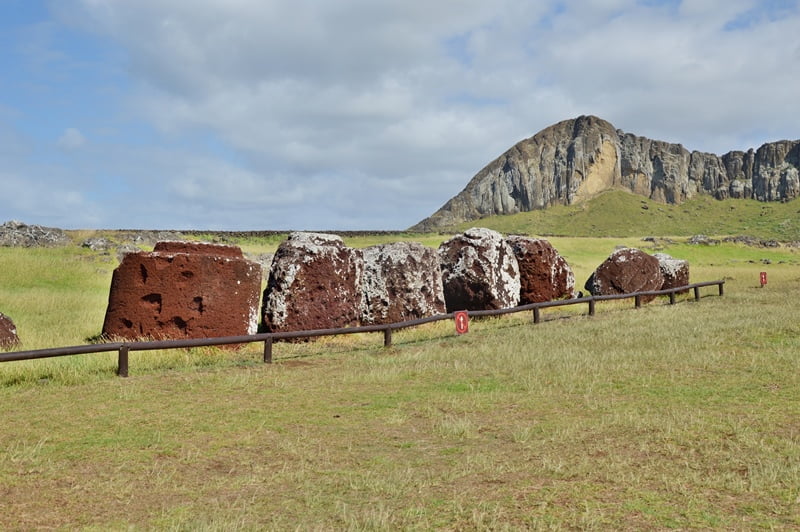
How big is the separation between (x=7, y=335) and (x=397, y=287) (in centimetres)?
939

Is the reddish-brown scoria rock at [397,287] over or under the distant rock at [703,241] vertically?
under

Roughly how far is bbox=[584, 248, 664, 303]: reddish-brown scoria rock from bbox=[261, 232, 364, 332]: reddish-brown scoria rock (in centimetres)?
1338

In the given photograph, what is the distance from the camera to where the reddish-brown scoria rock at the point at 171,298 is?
1384cm

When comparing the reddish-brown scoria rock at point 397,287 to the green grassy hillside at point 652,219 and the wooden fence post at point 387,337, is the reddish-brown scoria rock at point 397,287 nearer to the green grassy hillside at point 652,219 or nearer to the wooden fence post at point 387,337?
the wooden fence post at point 387,337

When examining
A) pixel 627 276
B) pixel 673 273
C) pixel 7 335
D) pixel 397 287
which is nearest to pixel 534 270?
pixel 627 276

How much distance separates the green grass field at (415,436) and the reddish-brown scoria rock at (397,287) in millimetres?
2806

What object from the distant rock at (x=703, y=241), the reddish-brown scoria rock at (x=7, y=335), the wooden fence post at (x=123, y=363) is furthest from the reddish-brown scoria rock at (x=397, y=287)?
the distant rock at (x=703, y=241)

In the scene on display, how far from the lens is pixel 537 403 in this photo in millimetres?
9367

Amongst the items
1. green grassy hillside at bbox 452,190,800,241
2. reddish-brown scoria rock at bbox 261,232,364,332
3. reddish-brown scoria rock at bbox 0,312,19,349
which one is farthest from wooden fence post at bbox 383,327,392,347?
green grassy hillside at bbox 452,190,800,241

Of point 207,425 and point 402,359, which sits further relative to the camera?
point 402,359

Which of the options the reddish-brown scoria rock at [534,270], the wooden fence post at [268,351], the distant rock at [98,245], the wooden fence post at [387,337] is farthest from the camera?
the distant rock at [98,245]

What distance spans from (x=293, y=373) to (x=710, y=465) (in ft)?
24.3

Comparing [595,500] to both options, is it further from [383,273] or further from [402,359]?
[383,273]

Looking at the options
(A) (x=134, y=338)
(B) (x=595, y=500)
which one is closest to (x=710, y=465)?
(B) (x=595, y=500)
